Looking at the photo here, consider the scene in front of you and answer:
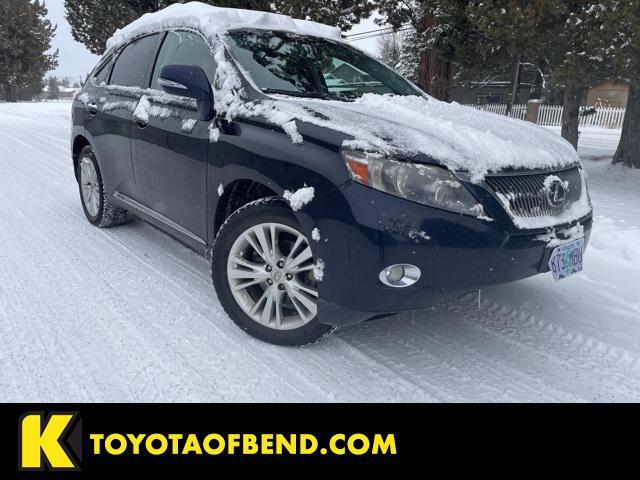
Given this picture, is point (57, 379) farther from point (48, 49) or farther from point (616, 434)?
point (48, 49)

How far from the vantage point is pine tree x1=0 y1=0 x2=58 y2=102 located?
1487 inches

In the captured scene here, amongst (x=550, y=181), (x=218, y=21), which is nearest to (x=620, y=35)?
(x=550, y=181)

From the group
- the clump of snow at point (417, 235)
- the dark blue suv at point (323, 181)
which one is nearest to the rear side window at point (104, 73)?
the dark blue suv at point (323, 181)

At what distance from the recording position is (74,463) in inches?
70.2

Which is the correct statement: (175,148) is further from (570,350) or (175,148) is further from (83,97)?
(570,350)

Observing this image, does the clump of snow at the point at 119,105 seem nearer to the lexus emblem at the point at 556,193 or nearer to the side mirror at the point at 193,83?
the side mirror at the point at 193,83

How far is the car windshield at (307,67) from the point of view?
292 cm

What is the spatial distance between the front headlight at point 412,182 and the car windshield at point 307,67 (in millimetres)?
927

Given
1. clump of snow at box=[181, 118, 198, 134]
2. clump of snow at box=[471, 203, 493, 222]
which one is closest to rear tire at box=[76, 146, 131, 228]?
clump of snow at box=[181, 118, 198, 134]

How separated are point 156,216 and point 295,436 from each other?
81.5 inches

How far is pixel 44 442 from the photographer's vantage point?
183 cm

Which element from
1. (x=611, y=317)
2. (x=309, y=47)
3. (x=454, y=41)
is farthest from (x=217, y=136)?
(x=454, y=41)

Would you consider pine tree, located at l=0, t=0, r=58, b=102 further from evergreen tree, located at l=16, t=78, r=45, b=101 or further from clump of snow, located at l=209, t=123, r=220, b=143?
clump of snow, located at l=209, t=123, r=220, b=143

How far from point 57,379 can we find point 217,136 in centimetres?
144
